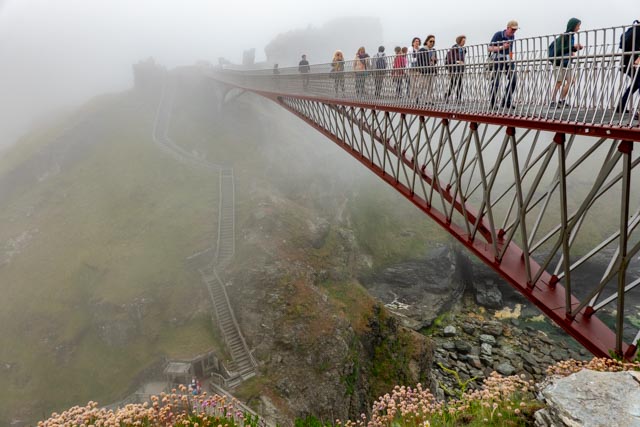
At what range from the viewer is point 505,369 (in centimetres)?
2666

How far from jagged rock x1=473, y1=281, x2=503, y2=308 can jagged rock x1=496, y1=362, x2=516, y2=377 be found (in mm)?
8181

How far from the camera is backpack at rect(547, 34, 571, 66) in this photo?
8.22 m

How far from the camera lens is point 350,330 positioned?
23.5 metres

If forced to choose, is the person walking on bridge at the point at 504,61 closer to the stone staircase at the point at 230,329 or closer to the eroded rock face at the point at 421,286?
the stone staircase at the point at 230,329

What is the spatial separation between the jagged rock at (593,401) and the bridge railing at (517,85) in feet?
14.4

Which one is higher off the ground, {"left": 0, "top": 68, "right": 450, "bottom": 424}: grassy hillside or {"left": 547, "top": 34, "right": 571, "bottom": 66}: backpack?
{"left": 547, "top": 34, "right": 571, "bottom": 66}: backpack

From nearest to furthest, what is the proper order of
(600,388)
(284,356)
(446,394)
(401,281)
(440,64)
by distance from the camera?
(600,388)
(440,64)
(284,356)
(446,394)
(401,281)

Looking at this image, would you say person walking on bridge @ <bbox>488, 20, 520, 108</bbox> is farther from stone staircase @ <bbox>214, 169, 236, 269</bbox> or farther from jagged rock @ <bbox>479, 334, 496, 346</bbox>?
jagged rock @ <bbox>479, 334, 496, 346</bbox>

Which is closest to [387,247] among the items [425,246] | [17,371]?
[425,246]

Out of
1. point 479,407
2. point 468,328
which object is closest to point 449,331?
point 468,328

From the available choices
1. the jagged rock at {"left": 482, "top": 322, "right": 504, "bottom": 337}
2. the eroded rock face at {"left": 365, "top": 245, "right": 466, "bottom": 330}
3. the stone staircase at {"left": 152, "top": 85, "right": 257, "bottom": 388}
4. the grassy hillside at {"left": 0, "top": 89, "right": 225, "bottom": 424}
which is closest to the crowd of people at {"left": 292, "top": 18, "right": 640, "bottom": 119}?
the stone staircase at {"left": 152, "top": 85, "right": 257, "bottom": 388}

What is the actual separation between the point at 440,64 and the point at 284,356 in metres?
17.9

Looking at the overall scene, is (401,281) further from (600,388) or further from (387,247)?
(600,388)

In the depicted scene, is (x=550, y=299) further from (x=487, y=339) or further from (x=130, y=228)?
(x=130, y=228)
